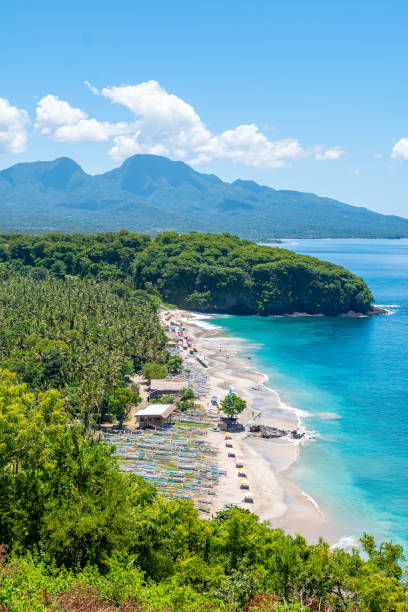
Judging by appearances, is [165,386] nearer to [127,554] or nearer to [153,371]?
[153,371]

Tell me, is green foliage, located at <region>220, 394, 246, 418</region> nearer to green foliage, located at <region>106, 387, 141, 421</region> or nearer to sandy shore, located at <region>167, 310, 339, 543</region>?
sandy shore, located at <region>167, 310, 339, 543</region>

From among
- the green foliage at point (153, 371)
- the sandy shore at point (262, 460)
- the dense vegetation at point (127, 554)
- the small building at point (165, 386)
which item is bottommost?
the sandy shore at point (262, 460)

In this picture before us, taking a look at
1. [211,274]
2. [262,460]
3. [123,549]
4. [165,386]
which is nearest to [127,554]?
[123,549]

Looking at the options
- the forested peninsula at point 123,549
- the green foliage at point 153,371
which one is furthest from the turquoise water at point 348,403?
the green foliage at point 153,371

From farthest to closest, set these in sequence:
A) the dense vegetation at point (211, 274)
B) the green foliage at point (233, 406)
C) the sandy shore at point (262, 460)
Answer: the dense vegetation at point (211, 274)
the green foliage at point (233, 406)
the sandy shore at point (262, 460)

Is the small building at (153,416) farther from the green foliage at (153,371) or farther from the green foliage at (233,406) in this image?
the green foliage at (153,371)

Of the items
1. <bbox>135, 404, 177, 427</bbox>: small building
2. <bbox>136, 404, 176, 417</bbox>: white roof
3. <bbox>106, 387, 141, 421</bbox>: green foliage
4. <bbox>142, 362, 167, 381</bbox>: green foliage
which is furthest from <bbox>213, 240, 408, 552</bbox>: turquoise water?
<bbox>106, 387, 141, 421</bbox>: green foliage
